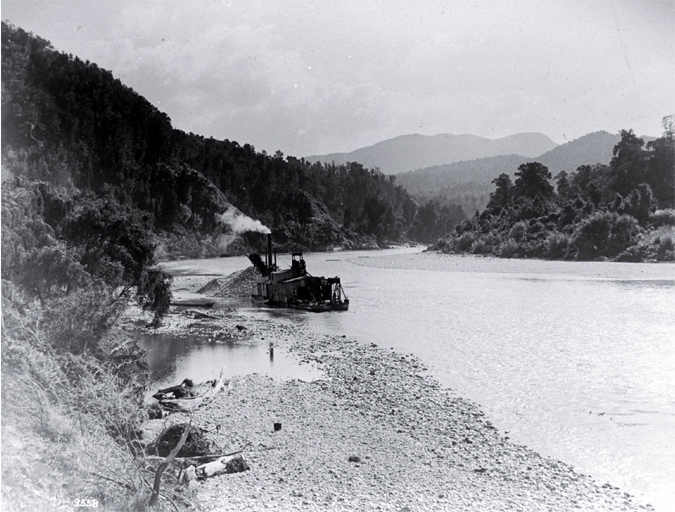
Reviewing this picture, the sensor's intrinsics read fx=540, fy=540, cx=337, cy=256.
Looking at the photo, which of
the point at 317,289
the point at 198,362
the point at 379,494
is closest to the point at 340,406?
the point at 379,494

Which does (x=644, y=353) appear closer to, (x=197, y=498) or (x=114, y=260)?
(x=197, y=498)

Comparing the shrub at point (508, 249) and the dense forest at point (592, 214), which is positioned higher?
the dense forest at point (592, 214)

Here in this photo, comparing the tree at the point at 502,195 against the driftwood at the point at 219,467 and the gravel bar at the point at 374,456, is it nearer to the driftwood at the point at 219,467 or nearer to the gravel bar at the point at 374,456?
the gravel bar at the point at 374,456

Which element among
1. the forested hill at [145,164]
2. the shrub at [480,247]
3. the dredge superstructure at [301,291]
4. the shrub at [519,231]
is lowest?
the dredge superstructure at [301,291]

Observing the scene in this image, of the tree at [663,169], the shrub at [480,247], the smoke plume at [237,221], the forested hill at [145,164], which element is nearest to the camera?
the forested hill at [145,164]

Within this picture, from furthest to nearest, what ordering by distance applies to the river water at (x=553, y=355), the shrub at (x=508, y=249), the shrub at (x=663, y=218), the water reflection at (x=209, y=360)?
the shrub at (x=508, y=249) < the shrub at (x=663, y=218) < the water reflection at (x=209, y=360) < the river water at (x=553, y=355)

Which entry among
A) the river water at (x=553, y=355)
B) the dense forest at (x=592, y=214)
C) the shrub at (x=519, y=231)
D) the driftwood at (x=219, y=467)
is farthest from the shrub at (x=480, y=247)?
the driftwood at (x=219, y=467)

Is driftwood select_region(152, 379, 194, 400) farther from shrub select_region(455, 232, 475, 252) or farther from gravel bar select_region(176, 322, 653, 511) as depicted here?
shrub select_region(455, 232, 475, 252)
